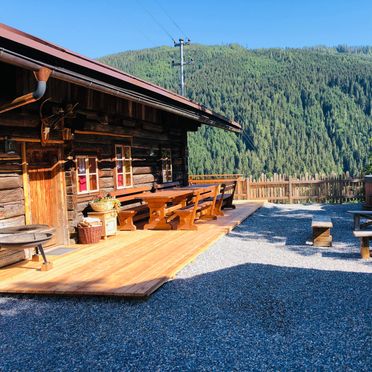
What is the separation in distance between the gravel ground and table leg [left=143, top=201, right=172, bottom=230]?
3032 millimetres

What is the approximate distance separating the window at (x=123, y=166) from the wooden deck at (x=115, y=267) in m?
1.74

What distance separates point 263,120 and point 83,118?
73.9 meters

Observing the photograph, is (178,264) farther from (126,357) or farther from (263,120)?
(263,120)

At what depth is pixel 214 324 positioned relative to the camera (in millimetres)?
4012

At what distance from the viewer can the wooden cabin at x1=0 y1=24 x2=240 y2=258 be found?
17.9 feet

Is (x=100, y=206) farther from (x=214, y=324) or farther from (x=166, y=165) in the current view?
(x=166, y=165)

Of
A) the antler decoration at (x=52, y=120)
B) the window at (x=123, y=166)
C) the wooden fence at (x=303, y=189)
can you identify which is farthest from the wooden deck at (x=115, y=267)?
the wooden fence at (x=303, y=189)

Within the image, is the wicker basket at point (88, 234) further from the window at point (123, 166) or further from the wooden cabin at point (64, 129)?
the window at point (123, 166)

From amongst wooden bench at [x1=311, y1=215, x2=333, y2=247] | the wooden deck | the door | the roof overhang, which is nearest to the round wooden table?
the wooden deck

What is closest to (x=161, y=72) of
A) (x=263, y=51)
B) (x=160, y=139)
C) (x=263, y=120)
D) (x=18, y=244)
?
(x=263, y=51)

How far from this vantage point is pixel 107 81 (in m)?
6.52

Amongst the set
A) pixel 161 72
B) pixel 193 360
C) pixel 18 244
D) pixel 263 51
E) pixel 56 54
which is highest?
pixel 263 51

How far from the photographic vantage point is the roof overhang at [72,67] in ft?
15.0

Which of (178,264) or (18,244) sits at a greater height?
(18,244)
